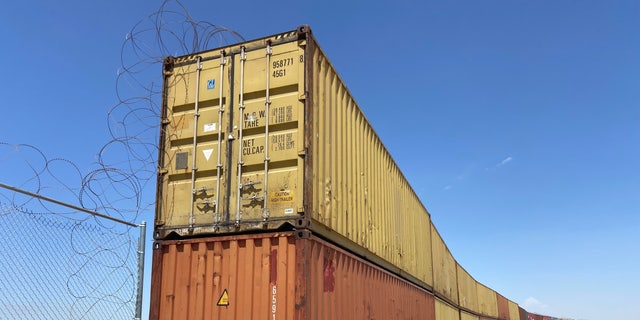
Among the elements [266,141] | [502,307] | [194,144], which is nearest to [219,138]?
[194,144]

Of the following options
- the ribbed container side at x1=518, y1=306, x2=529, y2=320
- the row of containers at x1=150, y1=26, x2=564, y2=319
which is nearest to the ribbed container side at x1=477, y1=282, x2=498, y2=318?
the ribbed container side at x1=518, y1=306, x2=529, y2=320

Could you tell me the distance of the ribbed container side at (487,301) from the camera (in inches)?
1164

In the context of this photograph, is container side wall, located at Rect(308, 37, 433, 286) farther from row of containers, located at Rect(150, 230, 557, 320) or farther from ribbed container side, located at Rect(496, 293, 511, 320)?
ribbed container side, located at Rect(496, 293, 511, 320)

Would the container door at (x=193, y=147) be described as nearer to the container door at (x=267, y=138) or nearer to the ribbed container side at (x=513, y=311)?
the container door at (x=267, y=138)

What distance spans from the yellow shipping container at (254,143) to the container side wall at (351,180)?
28 millimetres

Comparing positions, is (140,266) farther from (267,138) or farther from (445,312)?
(445,312)

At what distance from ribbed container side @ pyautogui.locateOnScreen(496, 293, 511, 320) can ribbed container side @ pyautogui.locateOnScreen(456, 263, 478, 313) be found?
8.18 m

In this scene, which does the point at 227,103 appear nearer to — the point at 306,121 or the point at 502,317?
the point at 306,121

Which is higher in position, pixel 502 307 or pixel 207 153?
pixel 207 153

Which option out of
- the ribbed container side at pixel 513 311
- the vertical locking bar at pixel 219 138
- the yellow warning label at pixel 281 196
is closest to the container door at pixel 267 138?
the yellow warning label at pixel 281 196

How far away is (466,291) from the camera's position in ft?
81.3

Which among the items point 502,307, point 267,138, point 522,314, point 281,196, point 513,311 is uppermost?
point 267,138

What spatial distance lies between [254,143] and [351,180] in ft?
6.97

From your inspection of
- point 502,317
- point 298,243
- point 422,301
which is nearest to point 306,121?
point 298,243
